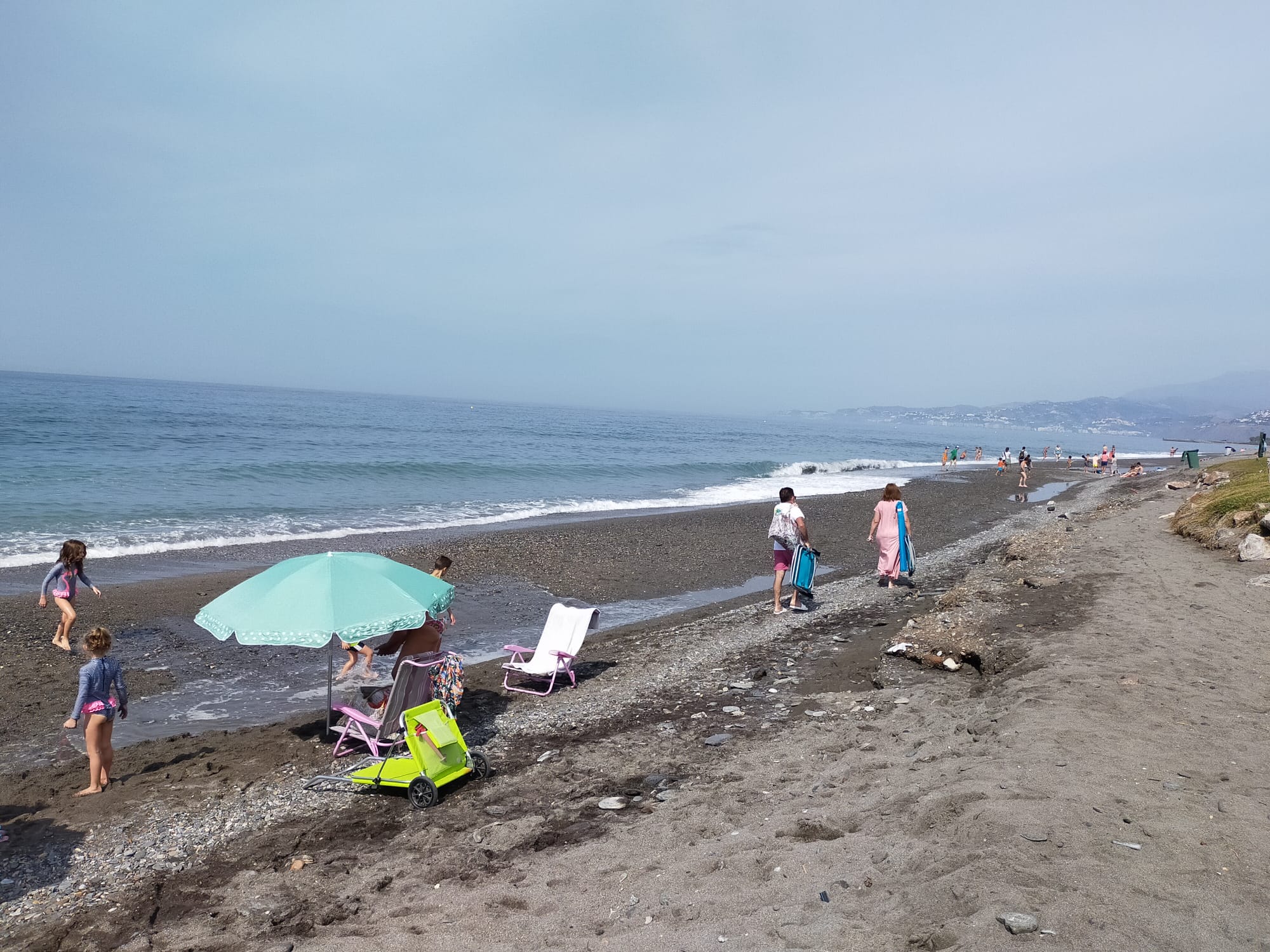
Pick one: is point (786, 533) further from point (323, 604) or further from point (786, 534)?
point (323, 604)

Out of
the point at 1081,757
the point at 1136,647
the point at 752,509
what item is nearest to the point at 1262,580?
the point at 1136,647

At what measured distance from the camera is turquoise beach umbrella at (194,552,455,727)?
240 inches

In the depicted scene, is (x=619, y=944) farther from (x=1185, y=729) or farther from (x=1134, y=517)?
(x=1134, y=517)

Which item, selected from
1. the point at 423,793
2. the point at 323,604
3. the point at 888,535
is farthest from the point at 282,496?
the point at 423,793

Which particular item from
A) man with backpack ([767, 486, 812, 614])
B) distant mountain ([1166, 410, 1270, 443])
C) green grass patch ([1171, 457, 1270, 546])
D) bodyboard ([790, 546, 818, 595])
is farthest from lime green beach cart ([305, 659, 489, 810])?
distant mountain ([1166, 410, 1270, 443])

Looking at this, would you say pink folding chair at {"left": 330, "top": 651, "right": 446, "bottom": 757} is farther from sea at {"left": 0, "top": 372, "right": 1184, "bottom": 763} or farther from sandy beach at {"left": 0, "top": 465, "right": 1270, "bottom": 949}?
sea at {"left": 0, "top": 372, "right": 1184, "bottom": 763}

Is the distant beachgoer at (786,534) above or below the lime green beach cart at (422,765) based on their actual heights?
above

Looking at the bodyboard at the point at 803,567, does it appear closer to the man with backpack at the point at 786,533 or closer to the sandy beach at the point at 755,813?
the man with backpack at the point at 786,533

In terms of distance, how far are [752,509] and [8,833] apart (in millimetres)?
22969

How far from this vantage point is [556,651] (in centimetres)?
884

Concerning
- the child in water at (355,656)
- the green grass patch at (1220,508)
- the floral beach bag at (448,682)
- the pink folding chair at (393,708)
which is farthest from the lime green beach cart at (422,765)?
the green grass patch at (1220,508)

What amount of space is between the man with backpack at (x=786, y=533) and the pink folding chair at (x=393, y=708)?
5.67 m

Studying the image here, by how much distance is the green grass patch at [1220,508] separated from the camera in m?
13.8

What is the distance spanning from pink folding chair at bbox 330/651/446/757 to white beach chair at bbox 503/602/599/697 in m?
1.69
